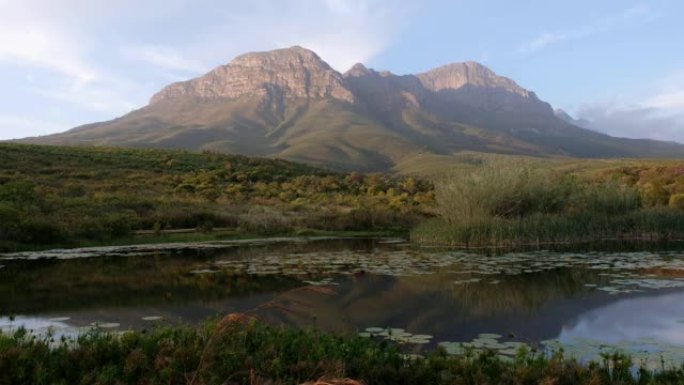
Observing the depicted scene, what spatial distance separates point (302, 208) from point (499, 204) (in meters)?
17.0

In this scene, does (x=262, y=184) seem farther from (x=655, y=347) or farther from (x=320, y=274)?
(x=655, y=347)

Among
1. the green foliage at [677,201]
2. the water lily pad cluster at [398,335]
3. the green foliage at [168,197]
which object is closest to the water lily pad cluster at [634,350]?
the water lily pad cluster at [398,335]

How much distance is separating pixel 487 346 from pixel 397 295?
16.5ft

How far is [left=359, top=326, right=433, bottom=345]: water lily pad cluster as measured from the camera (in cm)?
900

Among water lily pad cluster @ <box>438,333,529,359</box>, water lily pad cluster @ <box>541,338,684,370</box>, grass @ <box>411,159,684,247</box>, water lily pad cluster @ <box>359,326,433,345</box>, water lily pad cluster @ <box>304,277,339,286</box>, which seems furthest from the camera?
grass @ <box>411,159,684,247</box>

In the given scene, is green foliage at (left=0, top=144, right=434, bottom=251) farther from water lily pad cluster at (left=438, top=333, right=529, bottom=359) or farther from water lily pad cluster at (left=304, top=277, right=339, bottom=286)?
water lily pad cluster at (left=438, top=333, right=529, bottom=359)

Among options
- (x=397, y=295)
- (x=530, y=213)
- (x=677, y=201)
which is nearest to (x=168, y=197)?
(x=530, y=213)

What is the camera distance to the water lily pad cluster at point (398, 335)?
9.00 m

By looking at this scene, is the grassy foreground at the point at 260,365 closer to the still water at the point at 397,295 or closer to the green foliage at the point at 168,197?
the still water at the point at 397,295

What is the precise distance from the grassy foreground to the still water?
71 centimetres

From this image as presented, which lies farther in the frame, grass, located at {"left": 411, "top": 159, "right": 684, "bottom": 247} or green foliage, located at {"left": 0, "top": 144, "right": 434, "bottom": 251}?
green foliage, located at {"left": 0, "top": 144, "right": 434, "bottom": 251}

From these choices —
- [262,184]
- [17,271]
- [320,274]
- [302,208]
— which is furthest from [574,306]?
[262,184]

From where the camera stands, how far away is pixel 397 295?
13.4 m

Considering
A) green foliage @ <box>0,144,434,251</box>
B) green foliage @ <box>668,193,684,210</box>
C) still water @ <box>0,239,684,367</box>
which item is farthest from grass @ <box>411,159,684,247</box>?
green foliage @ <box>0,144,434,251</box>
